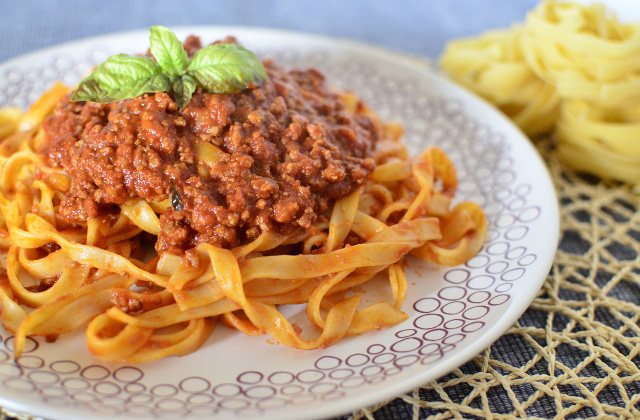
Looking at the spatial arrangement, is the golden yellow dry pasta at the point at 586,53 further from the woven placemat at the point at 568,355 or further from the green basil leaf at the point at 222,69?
the green basil leaf at the point at 222,69

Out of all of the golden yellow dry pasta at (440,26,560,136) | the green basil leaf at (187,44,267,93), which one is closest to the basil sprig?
the green basil leaf at (187,44,267,93)

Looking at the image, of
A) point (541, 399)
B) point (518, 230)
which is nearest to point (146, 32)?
point (518, 230)

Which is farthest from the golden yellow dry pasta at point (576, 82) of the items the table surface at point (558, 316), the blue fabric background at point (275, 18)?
the blue fabric background at point (275, 18)

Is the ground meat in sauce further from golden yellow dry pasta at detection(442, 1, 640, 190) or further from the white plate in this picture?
golden yellow dry pasta at detection(442, 1, 640, 190)

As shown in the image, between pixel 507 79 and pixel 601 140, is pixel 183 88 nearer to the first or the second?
pixel 507 79

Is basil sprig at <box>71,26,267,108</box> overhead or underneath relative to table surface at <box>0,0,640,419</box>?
overhead
